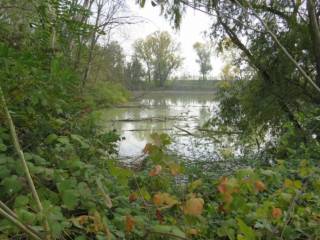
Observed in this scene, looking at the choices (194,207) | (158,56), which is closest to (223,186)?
(194,207)

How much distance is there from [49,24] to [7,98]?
0.69 m

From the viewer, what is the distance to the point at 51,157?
1610mm

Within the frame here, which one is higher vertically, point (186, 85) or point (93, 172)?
point (186, 85)

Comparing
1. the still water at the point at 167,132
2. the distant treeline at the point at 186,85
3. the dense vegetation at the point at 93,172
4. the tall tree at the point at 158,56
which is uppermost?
the tall tree at the point at 158,56

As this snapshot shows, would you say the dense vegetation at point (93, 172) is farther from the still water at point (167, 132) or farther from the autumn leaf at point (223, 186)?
the still water at point (167, 132)

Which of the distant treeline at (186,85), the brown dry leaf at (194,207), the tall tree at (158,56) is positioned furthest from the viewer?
the distant treeline at (186,85)

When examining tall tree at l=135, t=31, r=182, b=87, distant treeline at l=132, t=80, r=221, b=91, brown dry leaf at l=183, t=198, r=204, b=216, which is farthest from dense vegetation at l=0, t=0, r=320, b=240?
distant treeline at l=132, t=80, r=221, b=91

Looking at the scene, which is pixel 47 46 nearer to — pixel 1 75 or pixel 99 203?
pixel 1 75

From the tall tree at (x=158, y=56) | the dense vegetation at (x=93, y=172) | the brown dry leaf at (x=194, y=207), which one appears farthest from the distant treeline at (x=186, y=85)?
the brown dry leaf at (x=194, y=207)

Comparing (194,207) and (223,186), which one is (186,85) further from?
(194,207)

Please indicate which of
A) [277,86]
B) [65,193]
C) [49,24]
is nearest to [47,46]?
[49,24]

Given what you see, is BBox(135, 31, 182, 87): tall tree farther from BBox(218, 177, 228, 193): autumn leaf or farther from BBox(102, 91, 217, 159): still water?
BBox(218, 177, 228, 193): autumn leaf

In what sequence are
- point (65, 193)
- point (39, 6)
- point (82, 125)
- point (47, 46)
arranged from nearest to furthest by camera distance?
point (65, 193)
point (39, 6)
point (47, 46)
point (82, 125)

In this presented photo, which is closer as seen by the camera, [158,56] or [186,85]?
[158,56]
